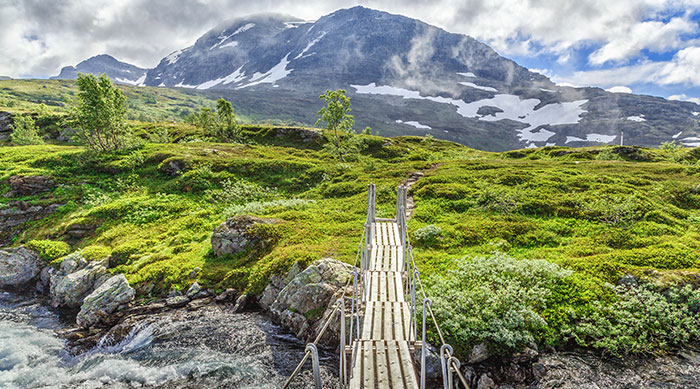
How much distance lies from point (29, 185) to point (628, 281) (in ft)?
165

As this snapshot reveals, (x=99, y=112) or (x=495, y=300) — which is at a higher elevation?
(x=99, y=112)

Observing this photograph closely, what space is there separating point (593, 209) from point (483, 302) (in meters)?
16.0

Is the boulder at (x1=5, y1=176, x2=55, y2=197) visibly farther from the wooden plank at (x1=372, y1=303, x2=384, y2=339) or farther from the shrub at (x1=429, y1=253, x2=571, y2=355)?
the shrub at (x1=429, y1=253, x2=571, y2=355)

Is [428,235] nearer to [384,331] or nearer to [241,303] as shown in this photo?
[384,331]

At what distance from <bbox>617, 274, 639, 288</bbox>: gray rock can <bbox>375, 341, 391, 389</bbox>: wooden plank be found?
474 inches

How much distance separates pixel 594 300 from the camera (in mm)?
13023

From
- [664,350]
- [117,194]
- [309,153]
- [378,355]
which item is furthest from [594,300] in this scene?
[309,153]

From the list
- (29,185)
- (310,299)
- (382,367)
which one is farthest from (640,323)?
(29,185)

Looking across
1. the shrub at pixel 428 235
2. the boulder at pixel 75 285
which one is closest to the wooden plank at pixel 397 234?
the shrub at pixel 428 235

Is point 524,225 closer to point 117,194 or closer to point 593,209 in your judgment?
point 593,209

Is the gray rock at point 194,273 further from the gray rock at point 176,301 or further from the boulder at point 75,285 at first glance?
the boulder at point 75,285

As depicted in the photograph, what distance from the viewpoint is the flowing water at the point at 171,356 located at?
1270 centimetres

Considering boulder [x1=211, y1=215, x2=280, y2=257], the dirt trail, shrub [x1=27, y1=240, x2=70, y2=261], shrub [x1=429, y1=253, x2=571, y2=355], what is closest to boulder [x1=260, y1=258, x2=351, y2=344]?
shrub [x1=429, y1=253, x2=571, y2=355]

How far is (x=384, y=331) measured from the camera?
9938 mm
